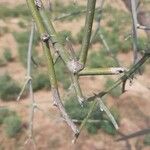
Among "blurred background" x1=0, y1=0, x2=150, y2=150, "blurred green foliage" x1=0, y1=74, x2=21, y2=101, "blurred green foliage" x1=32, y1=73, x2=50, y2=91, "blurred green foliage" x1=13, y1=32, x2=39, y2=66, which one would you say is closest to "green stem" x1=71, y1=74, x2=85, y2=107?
"blurred background" x1=0, y1=0, x2=150, y2=150

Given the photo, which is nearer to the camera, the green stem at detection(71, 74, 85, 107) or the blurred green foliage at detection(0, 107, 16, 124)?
the green stem at detection(71, 74, 85, 107)

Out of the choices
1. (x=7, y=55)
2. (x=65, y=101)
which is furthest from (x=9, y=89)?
(x=7, y=55)

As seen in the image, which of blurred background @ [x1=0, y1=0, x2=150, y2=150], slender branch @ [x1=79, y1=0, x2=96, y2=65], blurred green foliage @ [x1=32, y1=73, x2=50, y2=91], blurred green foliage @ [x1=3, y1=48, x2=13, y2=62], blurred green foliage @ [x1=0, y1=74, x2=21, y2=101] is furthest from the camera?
blurred green foliage @ [x1=3, y1=48, x2=13, y2=62]

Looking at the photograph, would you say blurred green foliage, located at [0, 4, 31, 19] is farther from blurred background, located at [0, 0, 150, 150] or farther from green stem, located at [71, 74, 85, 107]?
green stem, located at [71, 74, 85, 107]

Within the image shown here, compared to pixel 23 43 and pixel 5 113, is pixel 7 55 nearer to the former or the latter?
pixel 23 43

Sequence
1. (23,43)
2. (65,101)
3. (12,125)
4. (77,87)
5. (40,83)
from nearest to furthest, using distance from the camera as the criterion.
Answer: (77,87)
(12,125)
(65,101)
(40,83)
(23,43)

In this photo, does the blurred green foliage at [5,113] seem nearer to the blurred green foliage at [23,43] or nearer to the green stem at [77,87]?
the blurred green foliage at [23,43]

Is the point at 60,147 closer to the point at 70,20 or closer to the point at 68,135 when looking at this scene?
the point at 68,135

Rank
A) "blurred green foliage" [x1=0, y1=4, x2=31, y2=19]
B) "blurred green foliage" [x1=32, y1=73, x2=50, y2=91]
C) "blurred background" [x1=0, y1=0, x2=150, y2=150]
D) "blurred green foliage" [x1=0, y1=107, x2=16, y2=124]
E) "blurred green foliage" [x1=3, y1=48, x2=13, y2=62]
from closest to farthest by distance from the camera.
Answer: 1. "blurred background" [x1=0, y1=0, x2=150, y2=150]
2. "blurred green foliage" [x1=0, y1=107, x2=16, y2=124]
3. "blurred green foliage" [x1=32, y1=73, x2=50, y2=91]
4. "blurred green foliage" [x1=3, y1=48, x2=13, y2=62]
5. "blurred green foliage" [x1=0, y1=4, x2=31, y2=19]

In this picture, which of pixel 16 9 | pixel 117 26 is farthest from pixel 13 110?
pixel 16 9

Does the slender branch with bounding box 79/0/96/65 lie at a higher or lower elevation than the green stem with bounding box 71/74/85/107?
higher

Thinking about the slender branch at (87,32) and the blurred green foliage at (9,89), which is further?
the blurred green foliage at (9,89)

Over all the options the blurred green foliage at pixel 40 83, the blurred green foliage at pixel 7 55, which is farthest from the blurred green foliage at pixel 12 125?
the blurred green foliage at pixel 7 55
